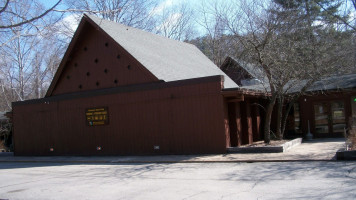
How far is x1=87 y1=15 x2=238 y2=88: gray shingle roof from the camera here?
58.5ft

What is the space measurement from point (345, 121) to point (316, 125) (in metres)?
1.56

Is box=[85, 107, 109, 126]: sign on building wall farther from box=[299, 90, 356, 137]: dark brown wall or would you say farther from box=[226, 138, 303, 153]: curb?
box=[299, 90, 356, 137]: dark brown wall

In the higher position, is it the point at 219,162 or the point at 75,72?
the point at 75,72

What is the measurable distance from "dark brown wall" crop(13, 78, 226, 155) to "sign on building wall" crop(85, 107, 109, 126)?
0.74 feet

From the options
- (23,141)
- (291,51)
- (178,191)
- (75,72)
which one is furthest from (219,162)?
(23,141)

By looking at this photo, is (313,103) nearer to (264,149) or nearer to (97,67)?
(264,149)

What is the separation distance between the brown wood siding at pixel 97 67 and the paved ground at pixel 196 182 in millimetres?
6108

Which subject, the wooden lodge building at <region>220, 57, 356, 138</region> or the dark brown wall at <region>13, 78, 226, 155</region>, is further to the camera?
the wooden lodge building at <region>220, 57, 356, 138</region>

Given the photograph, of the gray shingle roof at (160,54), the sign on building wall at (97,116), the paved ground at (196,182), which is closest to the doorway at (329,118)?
the gray shingle roof at (160,54)

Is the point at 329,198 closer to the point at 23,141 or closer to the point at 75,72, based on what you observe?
the point at 75,72

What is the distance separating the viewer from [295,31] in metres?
16.6

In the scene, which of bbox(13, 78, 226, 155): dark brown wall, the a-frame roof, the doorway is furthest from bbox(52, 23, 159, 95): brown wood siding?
the doorway

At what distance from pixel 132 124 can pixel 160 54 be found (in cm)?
476

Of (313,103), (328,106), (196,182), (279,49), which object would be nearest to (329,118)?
(328,106)
